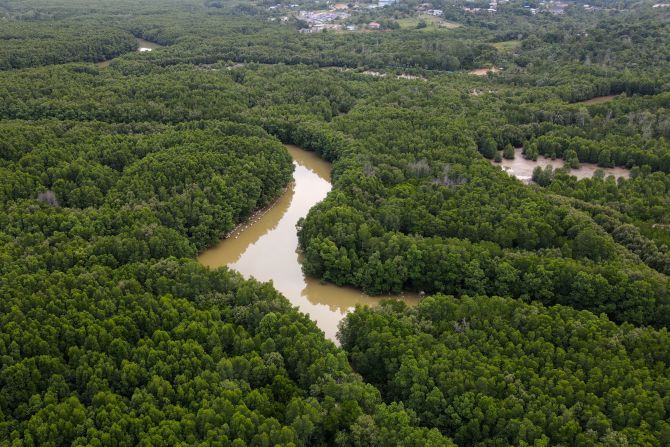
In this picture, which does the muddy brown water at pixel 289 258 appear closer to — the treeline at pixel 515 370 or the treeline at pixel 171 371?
the treeline at pixel 515 370

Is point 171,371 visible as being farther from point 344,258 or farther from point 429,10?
point 429,10

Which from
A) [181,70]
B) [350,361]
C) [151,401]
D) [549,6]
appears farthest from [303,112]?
[549,6]

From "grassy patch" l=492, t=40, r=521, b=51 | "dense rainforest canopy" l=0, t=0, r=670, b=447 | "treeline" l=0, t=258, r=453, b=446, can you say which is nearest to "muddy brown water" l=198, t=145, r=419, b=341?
"dense rainforest canopy" l=0, t=0, r=670, b=447

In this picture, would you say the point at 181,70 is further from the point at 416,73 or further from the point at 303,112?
the point at 416,73

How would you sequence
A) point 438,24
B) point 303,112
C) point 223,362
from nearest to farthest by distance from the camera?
point 223,362
point 303,112
point 438,24

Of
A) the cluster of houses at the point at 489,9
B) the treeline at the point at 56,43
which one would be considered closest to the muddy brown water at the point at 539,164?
the treeline at the point at 56,43

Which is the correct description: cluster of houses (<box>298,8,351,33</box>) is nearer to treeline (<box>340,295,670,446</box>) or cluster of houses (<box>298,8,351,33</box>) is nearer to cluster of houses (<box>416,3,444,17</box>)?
cluster of houses (<box>416,3,444,17</box>)

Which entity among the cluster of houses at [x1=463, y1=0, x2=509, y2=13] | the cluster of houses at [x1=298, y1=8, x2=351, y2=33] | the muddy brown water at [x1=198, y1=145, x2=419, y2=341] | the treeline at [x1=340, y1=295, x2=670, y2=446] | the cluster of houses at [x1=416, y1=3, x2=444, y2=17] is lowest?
the muddy brown water at [x1=198, y1=145, x2=419, y2=341]
